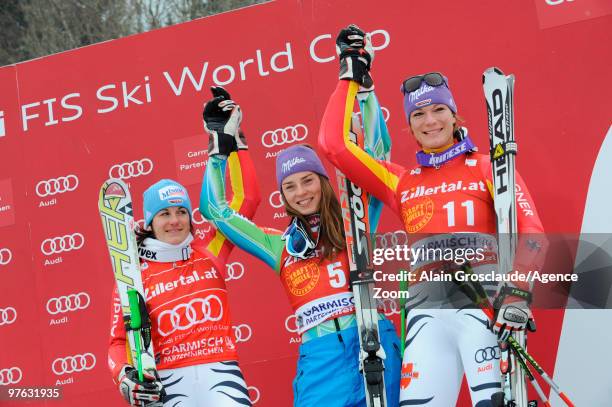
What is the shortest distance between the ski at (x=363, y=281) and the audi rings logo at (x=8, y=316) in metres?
3.00

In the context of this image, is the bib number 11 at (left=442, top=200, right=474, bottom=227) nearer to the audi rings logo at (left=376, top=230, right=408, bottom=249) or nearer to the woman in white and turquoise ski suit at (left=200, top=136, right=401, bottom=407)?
the woman in white and turquoise ski suit at (left=200, top=136, right=401, bottom=407)

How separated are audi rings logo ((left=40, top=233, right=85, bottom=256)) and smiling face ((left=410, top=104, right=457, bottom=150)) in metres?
2.91

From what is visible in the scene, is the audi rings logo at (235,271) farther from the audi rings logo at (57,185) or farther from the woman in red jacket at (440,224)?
the woman in red jacket at (440,224)

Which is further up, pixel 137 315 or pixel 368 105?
pixel 368 105

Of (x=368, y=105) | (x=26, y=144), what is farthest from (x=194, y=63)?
(x=368, y=105)

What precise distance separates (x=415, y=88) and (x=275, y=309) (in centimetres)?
206

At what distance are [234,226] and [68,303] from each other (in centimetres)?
207

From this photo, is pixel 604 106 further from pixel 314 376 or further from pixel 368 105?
pixel 314 376

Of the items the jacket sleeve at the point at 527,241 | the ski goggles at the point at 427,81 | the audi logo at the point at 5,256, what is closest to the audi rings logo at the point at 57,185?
the audi logo at the point at 5,256

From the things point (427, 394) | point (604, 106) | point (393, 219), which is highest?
point (604, 106)

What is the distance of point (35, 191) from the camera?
6270 millimetres

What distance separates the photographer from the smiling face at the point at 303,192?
4.47m

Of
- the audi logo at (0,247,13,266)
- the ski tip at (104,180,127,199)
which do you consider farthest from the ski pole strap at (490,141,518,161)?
the audi logo at (0,247,13,266)

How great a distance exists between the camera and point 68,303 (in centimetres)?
613
